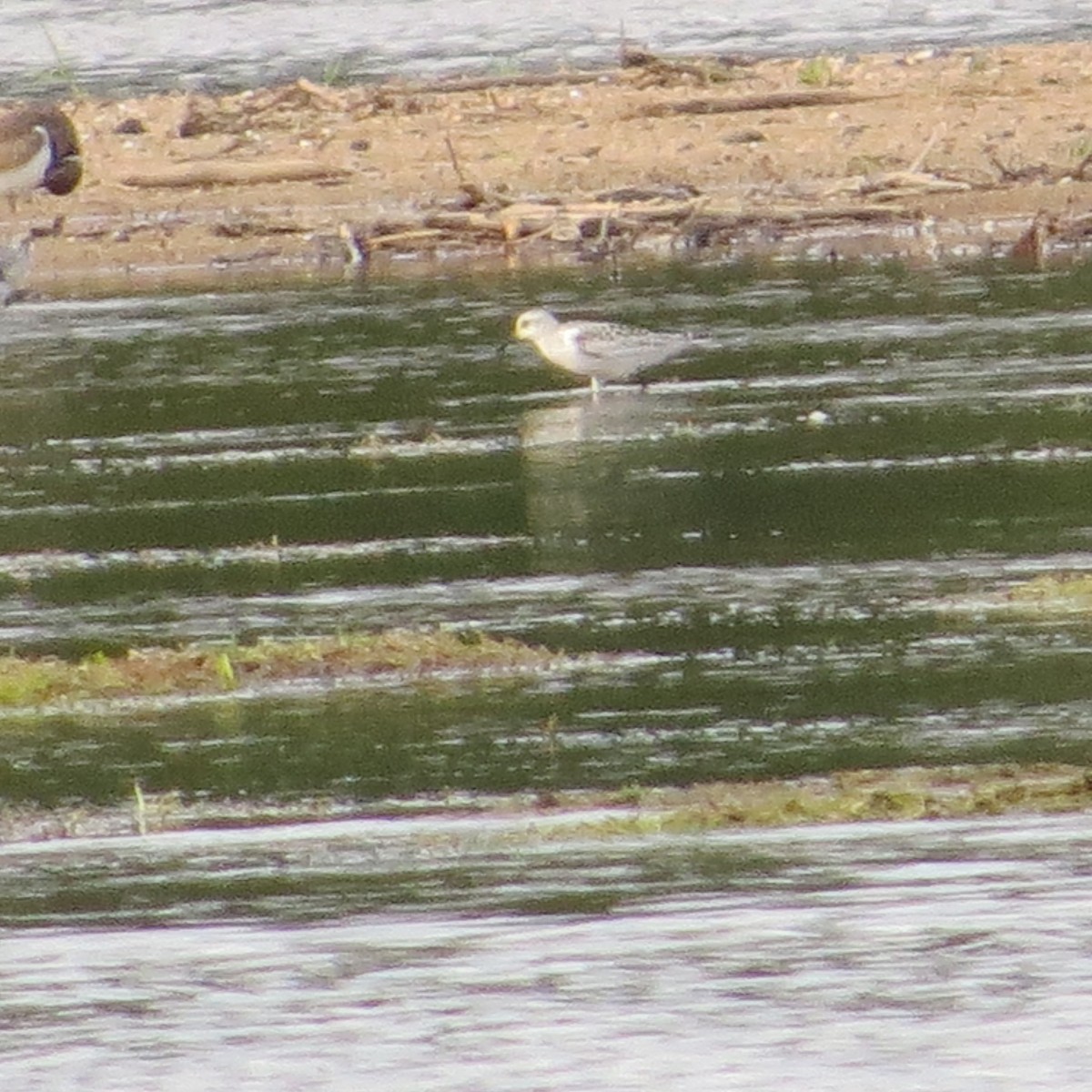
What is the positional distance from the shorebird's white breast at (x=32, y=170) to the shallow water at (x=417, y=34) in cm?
395

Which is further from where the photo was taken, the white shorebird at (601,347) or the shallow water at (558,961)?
the white shorebird at (601,347)

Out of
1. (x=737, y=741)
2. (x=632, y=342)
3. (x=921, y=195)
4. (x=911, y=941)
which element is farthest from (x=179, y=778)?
(x=921, y=195)

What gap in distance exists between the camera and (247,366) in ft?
59.5

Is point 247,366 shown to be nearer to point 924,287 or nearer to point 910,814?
point 924,287

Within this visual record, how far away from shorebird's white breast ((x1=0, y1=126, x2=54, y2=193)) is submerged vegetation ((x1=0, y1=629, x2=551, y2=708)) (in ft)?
42.0

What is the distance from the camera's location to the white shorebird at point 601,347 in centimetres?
1639

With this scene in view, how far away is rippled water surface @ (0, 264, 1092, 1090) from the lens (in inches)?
282

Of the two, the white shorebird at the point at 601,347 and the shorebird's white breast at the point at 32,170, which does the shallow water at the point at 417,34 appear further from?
the white shorebird at the point at 601,347

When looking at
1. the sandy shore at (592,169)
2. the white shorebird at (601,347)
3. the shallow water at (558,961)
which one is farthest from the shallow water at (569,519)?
the sandy shore at (592,169)

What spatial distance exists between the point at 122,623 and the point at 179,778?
2.49 m

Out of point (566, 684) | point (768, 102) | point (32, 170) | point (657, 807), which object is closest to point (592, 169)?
point (768, 102)

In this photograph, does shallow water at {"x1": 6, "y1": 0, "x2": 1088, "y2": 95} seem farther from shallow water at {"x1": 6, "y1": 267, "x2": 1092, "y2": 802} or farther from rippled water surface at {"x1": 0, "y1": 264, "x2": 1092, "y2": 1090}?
rippled water surface at {"x1": 0, "y1": 264, "x2": 1092, "y2": 1090}

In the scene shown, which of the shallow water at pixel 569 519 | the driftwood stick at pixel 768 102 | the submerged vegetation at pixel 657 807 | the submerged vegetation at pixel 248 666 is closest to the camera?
the submerged vegetation at pixel 657 807

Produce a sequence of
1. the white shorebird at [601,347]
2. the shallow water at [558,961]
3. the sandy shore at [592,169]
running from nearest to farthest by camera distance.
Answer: the shallow water at [558,961]
the white shorebird at [601,347]
the sandy shore at [592,169]
